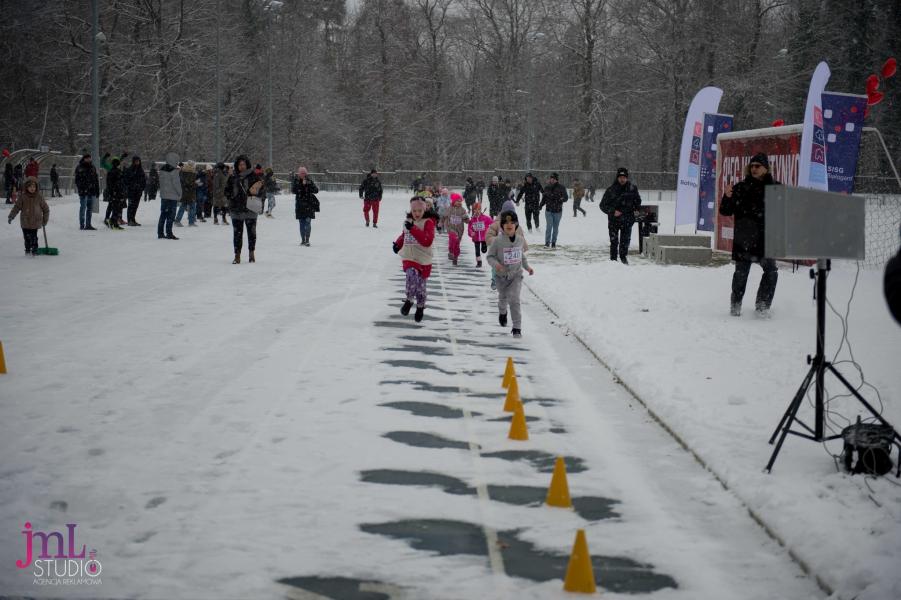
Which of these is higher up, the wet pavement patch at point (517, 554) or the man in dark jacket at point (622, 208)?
the man in dark jacket at point (622, 208)

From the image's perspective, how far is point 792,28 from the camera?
199 ft

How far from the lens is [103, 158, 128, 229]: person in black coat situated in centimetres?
2523

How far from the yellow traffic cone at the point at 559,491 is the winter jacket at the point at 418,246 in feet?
23.5

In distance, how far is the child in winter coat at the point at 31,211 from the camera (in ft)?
59.6

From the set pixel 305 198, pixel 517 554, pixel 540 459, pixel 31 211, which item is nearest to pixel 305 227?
pixel 305 198

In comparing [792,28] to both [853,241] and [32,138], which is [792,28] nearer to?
[32,138]

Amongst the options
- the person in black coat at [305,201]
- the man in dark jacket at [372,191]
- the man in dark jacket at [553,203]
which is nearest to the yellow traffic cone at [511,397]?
the person in black coat at [305,201]

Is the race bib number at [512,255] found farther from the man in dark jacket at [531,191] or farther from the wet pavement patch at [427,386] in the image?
the man in dark jacket at [531,191]

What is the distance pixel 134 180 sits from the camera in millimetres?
26719

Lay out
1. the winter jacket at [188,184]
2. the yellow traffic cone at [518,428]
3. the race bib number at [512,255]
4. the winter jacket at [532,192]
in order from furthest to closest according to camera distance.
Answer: the winter jacket at [532,192] < the winter jacket at [188,184] < the race bib number at [512,255] < the yellow traffic cone at [518,428]

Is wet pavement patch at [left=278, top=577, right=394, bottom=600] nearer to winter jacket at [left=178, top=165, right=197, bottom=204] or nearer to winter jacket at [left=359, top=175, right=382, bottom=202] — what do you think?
winter jacket at [left=178, top=165, right=197, bottom=204]

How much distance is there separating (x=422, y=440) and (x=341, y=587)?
2.53 metres

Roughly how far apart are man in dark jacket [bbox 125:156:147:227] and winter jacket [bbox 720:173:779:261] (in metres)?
17.9

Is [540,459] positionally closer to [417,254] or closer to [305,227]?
[417,254]
